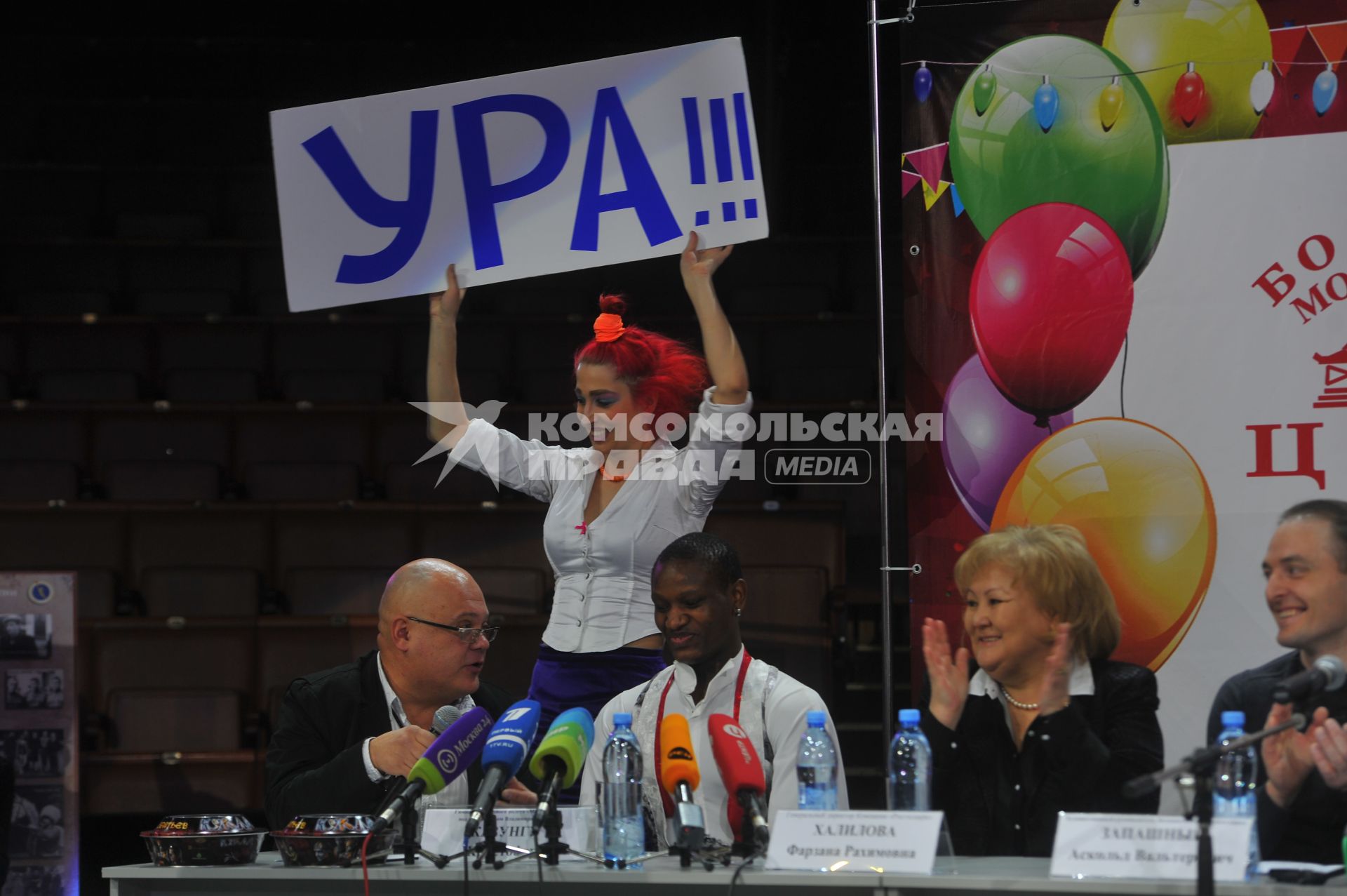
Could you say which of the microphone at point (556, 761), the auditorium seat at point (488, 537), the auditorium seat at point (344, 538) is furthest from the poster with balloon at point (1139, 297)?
the auditorium seat at point (344, 538)

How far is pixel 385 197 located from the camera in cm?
316

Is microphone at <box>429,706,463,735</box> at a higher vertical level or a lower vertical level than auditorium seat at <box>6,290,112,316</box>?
lower

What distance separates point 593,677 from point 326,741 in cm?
58

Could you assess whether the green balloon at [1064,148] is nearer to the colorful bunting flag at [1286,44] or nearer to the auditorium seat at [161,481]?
the colorful bunting flag at [1286,44]

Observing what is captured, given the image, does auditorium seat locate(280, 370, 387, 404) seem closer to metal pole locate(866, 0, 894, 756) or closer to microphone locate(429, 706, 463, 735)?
metal pole locate(866, 0, 894, 756)

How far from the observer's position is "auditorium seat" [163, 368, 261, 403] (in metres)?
6.05

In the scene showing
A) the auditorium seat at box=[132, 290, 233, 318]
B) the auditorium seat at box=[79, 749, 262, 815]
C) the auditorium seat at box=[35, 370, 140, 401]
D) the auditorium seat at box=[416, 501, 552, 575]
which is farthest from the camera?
the auditorium seat at box=[132, 290, 233, 318]

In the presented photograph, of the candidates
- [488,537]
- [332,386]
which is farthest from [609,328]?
[332,386]

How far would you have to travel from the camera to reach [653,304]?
6660 millimetres

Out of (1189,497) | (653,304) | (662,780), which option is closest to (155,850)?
(662,780)

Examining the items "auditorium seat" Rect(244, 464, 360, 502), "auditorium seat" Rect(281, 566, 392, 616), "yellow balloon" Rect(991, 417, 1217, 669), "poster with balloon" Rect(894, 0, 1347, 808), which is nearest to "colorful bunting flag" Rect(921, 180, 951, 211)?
"poster with balloon" Rect(894, 0, 1347, 808)

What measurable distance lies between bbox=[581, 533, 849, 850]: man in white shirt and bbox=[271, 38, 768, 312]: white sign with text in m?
0.80

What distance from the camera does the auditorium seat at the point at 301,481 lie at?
5609 millimetres

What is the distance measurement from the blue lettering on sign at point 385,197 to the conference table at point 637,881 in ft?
4.35
